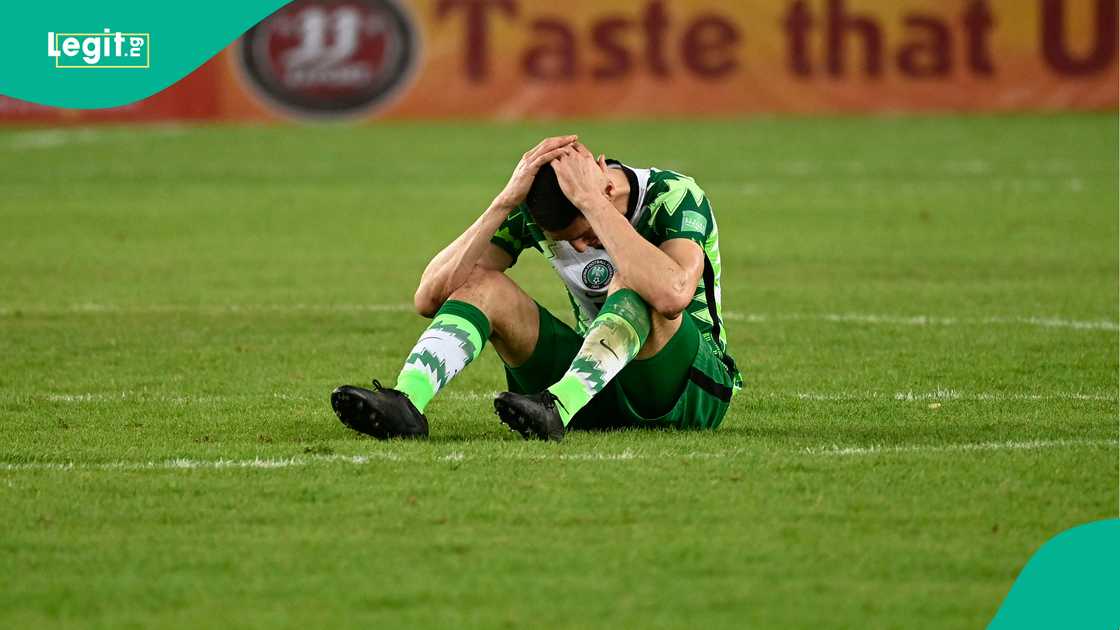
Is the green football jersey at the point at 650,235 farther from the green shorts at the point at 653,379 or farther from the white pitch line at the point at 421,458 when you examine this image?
the white pitch line at the point at 421,458

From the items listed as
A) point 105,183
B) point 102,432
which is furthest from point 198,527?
point 105,183

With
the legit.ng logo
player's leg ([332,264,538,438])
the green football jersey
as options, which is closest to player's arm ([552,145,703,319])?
the green football jersey

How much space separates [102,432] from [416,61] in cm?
2089

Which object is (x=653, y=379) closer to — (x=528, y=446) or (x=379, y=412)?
(x=528, y=446)

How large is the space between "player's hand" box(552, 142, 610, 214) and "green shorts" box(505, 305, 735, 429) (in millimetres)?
483

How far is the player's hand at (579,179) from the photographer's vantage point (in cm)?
663

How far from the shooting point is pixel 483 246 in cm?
684

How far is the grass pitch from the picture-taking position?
493 cm

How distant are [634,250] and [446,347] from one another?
737mm

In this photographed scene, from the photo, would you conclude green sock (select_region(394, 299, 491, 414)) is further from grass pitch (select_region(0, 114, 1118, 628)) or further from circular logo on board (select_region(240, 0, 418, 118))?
circular logo on board (select_region(240, 0, 418, 118))

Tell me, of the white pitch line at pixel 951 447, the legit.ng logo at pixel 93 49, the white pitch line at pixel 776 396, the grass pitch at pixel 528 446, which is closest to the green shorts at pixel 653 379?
the grass pitch at pixel 528 446

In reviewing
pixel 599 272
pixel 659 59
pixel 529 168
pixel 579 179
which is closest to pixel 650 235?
pixel 599 272

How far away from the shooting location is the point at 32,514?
5742 millimetres

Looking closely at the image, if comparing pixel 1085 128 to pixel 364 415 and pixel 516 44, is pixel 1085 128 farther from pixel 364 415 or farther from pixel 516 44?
pixel 364 415
